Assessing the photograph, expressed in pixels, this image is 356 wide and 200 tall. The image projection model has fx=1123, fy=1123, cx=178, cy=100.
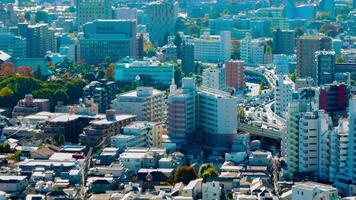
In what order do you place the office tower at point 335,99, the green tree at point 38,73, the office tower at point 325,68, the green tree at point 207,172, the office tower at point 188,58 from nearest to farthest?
the green tree at point 207,172 → the office tower at point 335,99 → the office tower at point 325,68 → the green tree at point 38,73 → the office tower at point 188,58

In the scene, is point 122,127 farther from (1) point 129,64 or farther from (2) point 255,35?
(2) point 255,35

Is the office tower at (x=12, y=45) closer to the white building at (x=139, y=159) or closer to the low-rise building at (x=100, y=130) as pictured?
the low-rise building at (x=100, y=130)

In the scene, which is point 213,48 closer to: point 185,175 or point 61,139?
point 61,139

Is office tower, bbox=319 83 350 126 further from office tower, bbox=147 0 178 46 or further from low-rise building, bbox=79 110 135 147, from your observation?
office tower, bbox=147 0 178 46

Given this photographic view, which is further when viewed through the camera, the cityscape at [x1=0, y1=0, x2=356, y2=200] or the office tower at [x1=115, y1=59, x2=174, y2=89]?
the office tower at [x1=115, y1=59, x2=174, y2=89]

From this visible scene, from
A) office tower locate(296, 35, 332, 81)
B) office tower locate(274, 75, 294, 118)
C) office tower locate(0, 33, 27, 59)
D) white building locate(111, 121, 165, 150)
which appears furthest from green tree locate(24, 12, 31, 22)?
white building locate(111, 121, 165, 150)

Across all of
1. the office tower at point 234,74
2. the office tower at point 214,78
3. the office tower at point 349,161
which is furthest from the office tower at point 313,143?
the office tower at point 234,74
